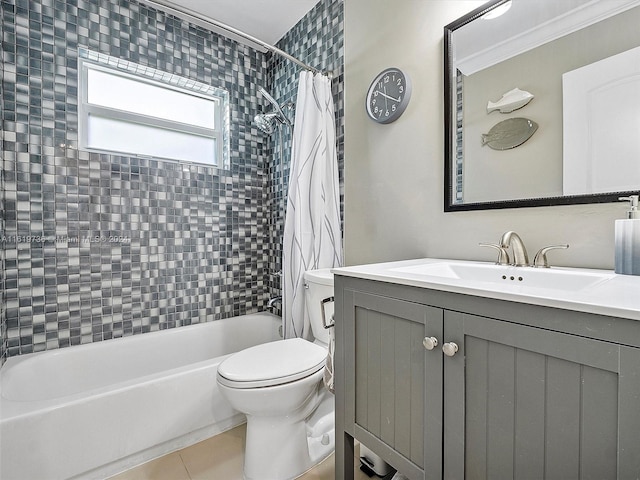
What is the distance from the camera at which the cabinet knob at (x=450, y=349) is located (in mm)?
764

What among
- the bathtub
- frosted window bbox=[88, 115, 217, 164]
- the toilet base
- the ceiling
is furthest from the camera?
the ceiling

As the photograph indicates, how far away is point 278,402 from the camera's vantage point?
1305 mm

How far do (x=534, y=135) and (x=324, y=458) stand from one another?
162cm

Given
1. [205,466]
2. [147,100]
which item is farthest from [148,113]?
[205,466]

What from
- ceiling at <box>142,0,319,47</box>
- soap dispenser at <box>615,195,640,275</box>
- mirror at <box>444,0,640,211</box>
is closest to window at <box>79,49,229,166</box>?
ceiling at <box>142,0,319,47</box>

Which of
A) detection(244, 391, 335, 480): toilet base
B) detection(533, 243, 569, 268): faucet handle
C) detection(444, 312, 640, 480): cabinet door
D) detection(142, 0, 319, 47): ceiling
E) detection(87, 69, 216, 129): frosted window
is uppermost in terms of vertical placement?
detection(142, 0, 319, 47): ceiling

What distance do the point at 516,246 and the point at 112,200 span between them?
7.04 ft

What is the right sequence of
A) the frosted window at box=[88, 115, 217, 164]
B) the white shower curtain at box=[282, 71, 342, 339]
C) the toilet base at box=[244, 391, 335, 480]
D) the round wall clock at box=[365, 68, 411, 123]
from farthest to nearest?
the frosted window at box=[88, 115, 217, 164] < the white shower curtain at box=[282, 71, 342, 339] < the round wall clock at box=[365, 68, 411, 123] < the toilet base at box=[244, 391, 335, 480]

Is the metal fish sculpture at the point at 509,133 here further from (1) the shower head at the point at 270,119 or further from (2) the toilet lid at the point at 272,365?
(1) the shower head at the point at 270,119

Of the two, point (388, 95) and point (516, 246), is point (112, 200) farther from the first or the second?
point (516, 246)

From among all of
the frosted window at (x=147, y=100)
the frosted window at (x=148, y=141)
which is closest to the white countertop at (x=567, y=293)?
the frosted window at (x=148, y=141)

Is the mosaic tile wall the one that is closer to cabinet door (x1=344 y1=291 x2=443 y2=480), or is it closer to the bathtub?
the bathtub

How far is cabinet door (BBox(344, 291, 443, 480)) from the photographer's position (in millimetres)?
824

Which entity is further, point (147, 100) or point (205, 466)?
point (147, 100)
